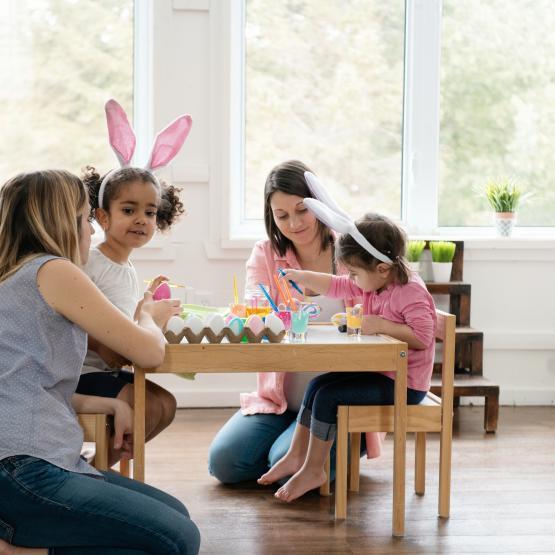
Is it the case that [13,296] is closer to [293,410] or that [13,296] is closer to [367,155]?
[293,410]

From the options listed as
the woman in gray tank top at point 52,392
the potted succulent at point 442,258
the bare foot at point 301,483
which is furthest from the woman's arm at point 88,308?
the potted succulent at point 442,258

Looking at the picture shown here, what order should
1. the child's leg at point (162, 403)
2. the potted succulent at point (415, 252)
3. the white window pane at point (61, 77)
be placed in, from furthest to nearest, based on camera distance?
the white window pane at point (61, 77)
the potted succulent at point (415, 252)
the child's leg at point (162, 403)

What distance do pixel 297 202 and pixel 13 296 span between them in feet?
4.15

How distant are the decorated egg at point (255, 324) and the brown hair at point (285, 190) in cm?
72

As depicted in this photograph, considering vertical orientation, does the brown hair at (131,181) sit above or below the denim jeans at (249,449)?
above

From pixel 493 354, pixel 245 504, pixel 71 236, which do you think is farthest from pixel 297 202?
pixel 493 354

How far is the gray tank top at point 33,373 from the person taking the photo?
176cm

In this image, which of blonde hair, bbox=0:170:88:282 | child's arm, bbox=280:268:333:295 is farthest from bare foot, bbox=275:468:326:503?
blonde hair, bbox=0:170:88:282

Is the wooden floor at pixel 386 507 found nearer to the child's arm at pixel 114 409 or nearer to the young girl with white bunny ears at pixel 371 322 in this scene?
the young girl with white bunny ears at pixel 371 322

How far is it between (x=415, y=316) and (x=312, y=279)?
40 cm

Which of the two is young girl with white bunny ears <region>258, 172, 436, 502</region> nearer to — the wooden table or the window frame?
the wooden table

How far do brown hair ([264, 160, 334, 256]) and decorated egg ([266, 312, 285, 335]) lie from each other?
0.72 meters

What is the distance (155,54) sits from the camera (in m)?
3.96

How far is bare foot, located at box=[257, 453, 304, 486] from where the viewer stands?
8.96 feet
